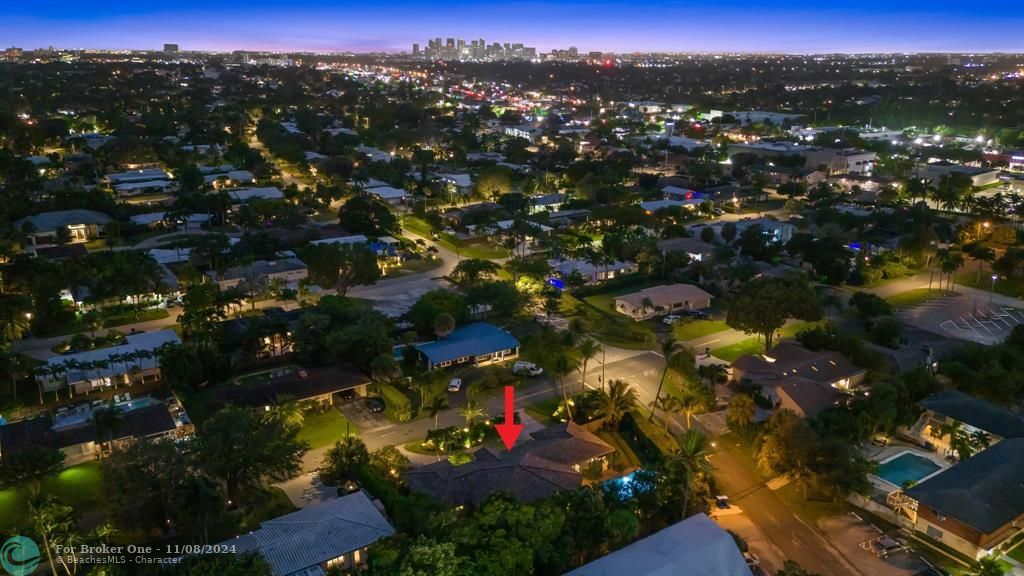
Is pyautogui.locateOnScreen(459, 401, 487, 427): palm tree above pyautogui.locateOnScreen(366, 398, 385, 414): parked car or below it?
above

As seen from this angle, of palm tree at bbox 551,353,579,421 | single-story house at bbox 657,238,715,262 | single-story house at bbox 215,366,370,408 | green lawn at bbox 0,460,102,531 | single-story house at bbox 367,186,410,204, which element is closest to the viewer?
green lawn at bbox 0,460,102,531

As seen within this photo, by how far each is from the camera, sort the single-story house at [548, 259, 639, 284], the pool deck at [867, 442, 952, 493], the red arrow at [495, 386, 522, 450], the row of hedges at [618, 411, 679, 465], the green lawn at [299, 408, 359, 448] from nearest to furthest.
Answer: the pool deck at [867, 442, 952, 493]
the row of hedges at [618, 411, 679, 465]
the red arrow at [495, 386, 522, 450]
the green lawn at [299, 408, 359, 448]
the single-story house at [548, 259, 639, 284]

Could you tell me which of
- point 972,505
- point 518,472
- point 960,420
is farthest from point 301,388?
point 960,420

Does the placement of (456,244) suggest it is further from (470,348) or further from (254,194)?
(470,348)

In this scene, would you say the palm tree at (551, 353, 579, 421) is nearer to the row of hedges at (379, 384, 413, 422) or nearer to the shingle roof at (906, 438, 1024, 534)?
the row of hedges at (379, 384, 413, 422)

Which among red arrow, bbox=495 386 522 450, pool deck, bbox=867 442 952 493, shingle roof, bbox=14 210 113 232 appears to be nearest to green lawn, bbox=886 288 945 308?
pool deck, bbox=867 442 952 493

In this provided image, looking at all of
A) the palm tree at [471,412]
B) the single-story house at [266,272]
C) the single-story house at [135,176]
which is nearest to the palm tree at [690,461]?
the palm tree at [471,412]

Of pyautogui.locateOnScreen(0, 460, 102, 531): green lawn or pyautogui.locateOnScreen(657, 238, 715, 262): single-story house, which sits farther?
pyautogui.locateOnScreen(657, 238, 715, 262): single-story house
